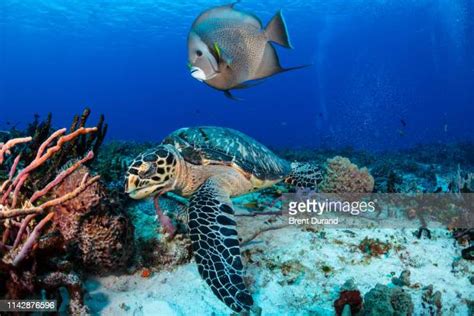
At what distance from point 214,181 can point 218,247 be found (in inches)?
46.2

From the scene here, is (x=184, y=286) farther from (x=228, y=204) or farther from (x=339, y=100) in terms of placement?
(x=339, y=100)

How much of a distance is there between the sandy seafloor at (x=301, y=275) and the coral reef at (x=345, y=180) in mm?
1127

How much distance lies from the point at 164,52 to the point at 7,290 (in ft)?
215

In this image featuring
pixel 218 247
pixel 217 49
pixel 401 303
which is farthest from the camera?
pixel 218 247

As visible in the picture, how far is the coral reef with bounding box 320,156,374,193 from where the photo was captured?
482 cm

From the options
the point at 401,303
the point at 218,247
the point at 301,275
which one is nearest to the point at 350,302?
the point at 401,303

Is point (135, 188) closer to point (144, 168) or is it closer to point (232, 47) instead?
point (144, 168)

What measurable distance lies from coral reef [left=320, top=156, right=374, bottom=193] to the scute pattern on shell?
0.99 metres

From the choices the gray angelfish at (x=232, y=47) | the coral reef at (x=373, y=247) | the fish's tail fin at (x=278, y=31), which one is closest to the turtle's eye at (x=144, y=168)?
the gray angelfish at (x=232, y=47)

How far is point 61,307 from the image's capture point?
2.13m

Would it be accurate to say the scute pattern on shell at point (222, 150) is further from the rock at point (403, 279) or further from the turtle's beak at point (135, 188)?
the rock at point (403, 279)

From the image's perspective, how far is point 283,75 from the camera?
95.2 m

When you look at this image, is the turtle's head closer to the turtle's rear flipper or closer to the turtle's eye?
the turtle's eye

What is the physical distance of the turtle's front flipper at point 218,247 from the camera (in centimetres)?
227
